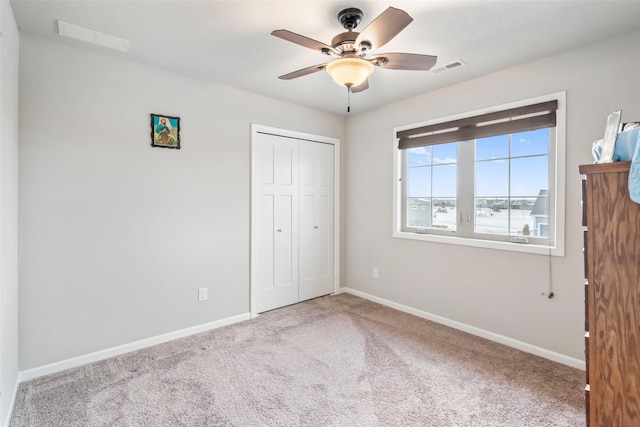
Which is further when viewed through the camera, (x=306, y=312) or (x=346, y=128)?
(x=346, y=128)

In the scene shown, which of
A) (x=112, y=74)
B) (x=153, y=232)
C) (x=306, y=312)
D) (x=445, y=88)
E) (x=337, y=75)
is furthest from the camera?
(x=306, y=312)

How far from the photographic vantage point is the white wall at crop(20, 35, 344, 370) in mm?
2283

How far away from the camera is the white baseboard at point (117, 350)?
7.47ft

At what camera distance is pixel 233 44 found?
2324mm

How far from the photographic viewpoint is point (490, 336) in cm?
291

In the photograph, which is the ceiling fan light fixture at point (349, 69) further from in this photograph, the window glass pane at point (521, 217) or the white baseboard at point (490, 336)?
the white baseboard at point (490, 336)

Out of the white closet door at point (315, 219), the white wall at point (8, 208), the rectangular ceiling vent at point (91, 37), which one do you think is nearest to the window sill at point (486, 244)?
the white closet door at point (315, 219)

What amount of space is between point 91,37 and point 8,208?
1.25 meters

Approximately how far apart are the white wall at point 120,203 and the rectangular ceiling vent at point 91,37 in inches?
7.6

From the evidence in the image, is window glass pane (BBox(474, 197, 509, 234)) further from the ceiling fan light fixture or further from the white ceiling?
the ceiling fan light fixture

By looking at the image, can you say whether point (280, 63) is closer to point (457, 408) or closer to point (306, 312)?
point (306, 312)

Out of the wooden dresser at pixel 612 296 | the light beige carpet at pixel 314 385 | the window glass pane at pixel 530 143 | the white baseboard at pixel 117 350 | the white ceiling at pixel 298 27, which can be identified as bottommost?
the light beige carpet at pixel 314 385

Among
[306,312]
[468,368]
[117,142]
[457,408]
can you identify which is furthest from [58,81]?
[468,368]

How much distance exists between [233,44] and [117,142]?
3.95 feet
